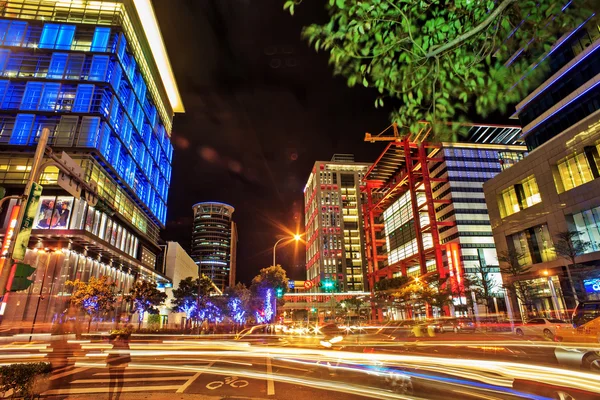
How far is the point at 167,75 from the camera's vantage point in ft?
242

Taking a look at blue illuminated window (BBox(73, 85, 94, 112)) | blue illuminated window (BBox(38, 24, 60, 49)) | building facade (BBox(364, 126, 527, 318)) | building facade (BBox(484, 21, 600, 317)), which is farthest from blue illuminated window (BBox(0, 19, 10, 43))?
building facade (BBox(364, 126, 527, 318))

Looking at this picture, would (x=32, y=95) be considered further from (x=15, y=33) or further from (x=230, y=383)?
(x=230, y=383)

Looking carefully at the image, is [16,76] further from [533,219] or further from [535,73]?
[533,219]

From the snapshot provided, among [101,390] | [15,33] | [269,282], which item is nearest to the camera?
[101,390]

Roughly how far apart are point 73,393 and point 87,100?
4607 centimetres

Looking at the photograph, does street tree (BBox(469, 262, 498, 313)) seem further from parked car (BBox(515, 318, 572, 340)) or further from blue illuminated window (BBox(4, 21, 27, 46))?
blue illuminated window (BBox(4, 21, 27, 46))

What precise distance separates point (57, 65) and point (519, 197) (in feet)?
213

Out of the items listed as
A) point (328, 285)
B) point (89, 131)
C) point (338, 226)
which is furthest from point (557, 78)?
point (338, 226)

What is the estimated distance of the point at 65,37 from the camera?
46750mm

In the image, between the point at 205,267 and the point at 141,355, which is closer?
the point at 141,355

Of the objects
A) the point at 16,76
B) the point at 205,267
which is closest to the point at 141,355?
the point at 16,76

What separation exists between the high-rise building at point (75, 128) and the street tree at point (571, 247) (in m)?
50.6

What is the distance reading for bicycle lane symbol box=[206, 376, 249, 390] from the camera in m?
9.34

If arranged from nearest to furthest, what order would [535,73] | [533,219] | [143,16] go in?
[535,73] → [533,219] → [143,16]
